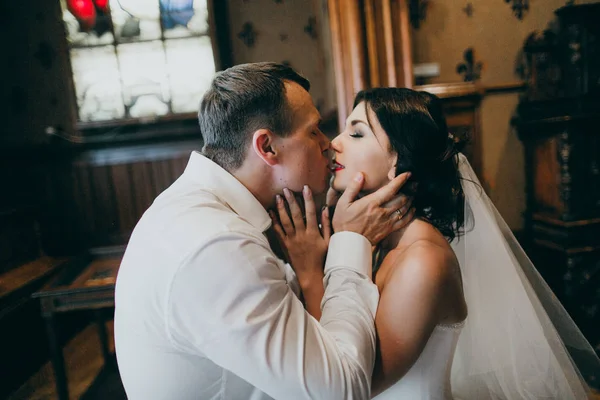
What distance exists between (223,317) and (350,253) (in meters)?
0.46

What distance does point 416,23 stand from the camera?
2947mm

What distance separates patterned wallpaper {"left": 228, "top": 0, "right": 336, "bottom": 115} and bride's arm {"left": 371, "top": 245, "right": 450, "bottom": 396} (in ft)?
7.52

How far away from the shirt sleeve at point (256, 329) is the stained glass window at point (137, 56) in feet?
8.65

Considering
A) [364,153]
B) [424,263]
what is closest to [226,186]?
[364,153]

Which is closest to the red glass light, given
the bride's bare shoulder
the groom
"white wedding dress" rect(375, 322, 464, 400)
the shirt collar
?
the groom

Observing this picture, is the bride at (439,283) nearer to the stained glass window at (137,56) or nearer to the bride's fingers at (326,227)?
the bride's fingers at (326,227)

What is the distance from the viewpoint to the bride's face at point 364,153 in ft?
4.57

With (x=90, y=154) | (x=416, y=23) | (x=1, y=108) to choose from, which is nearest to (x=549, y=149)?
(x=416, y=23)

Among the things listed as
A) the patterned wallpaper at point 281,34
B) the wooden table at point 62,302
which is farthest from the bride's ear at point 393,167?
the patterned wallpaper at point 281,34

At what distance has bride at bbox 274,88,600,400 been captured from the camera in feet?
3.79

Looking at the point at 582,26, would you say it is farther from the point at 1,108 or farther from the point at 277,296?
the point at 1,108

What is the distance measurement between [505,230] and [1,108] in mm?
3604

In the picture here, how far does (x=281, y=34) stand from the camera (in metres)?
3.32

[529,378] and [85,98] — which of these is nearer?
[529,378]
